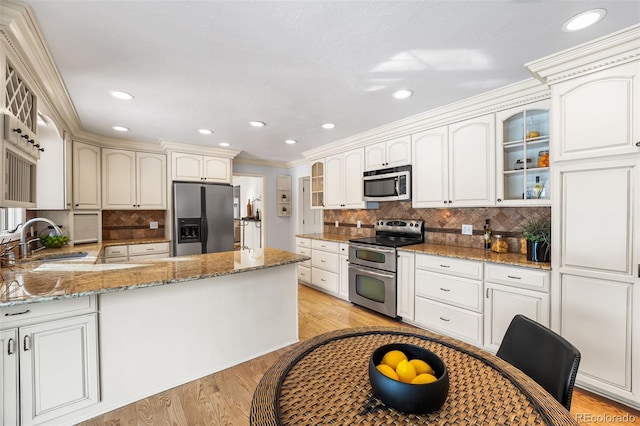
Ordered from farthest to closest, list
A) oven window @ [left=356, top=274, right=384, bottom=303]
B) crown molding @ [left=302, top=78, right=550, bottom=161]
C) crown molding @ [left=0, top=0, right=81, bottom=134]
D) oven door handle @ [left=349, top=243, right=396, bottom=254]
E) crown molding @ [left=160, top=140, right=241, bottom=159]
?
crown molding @ [left=160, top=140, right=241, bottom=159] < oven window @ [left=356, top=274, right=384, bottom=303] < oven door handle @ [left=349, top=243, right=396, bottom=254] < crown molding @ [left=302, top=78, right=550, bottom=161] < crown molding @ [left=0, top=0, right=81, bottom=134]

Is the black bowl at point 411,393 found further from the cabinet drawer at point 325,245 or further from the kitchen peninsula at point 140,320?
the cabinet drawer at point 325,245

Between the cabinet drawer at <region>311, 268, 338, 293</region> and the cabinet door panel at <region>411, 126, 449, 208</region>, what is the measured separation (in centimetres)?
164

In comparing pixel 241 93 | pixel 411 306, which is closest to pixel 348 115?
pixel 241 93

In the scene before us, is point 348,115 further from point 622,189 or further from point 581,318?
point 581,318

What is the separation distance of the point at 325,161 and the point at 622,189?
137 inches

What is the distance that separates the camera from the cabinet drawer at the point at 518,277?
215 cm

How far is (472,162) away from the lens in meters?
2.85

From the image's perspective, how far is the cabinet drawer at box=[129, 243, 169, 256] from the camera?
13.2 ft

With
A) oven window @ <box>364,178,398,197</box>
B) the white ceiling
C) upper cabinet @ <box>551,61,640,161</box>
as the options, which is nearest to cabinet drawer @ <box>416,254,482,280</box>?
oven window @ <box>364,178,398,197</box>

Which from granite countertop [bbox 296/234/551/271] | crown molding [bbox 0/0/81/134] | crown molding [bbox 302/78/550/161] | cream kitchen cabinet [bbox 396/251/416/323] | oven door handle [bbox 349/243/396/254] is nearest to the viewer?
crown molding [bbox 0/0/81/134]

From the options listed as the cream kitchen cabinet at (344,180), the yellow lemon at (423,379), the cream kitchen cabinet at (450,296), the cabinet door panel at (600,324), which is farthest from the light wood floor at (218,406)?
the cream kitchen cabinet at (344,180)

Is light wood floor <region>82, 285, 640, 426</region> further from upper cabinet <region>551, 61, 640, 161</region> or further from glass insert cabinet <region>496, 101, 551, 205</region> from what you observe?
upper cabinet <region>551, 61, 640, 161</region>

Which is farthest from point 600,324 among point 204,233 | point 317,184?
point 204,233

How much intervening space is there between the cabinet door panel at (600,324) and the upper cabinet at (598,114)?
0.90 meters
